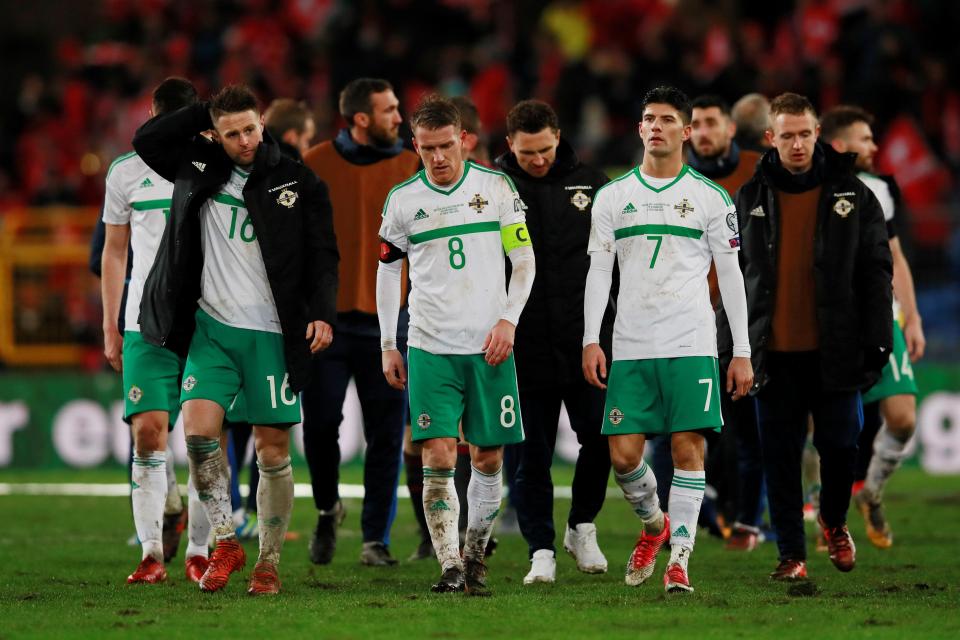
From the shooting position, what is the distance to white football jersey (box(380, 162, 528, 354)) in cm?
737

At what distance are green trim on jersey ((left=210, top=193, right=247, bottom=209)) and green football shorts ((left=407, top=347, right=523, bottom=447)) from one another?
108 centimetres

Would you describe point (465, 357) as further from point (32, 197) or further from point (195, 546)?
point (32, 197)

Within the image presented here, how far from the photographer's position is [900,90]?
1688cm

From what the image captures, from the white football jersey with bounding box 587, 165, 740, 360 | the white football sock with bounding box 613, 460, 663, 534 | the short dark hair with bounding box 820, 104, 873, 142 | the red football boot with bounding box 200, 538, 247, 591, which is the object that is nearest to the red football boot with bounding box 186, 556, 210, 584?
the red football boot with bounding box 200, 538, 247, 591

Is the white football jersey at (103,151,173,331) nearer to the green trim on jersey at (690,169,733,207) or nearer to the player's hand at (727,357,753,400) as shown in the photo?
the green trim on jersey at (690,169,733,207)

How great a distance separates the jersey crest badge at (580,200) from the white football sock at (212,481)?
2.15 meters

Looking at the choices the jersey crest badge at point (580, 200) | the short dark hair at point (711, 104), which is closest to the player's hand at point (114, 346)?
the jersey crest badge at point (580, 200)

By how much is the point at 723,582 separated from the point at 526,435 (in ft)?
3.94

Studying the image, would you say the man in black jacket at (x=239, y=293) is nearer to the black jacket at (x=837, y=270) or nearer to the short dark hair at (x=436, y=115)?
the short dark hair at (x=436, y=115)

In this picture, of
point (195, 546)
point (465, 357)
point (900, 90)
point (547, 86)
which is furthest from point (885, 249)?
point (547, 86)

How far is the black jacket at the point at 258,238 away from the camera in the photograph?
7.35m

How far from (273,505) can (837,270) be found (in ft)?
9.63

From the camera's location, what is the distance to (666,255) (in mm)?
7320

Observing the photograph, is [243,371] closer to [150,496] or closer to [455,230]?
[150,496]
